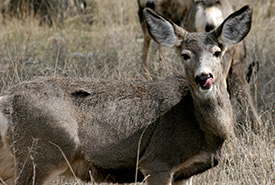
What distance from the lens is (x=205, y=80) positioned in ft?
14.7

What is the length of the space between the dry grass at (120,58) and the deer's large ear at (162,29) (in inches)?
56.6

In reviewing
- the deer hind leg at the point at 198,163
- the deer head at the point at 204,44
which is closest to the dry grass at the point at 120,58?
the deer hind leg at the point at 198,163

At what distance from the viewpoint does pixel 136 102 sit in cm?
496

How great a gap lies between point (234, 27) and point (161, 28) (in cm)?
68

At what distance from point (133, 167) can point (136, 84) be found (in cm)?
80

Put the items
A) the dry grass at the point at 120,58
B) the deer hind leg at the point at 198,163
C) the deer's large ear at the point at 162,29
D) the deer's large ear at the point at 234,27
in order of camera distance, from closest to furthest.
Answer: the deer hind leg at the point at 198,163
the deer's large ear at the point at 234,27
the deer's large ear at the point at 162,29
the dry grass at the point at 120,58

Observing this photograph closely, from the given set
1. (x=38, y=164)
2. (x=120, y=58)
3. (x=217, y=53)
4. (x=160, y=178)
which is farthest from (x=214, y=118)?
(x=120, y=58)

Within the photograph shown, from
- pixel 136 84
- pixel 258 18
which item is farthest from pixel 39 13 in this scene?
pixel 136 84

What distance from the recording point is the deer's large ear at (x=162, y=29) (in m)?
5.03

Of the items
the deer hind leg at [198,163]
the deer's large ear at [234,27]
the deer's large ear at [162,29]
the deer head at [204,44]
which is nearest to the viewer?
the deer head at [204,44]

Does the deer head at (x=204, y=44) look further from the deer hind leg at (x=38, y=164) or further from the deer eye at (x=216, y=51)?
Result: the deer hind leg at (x=38, y=164)

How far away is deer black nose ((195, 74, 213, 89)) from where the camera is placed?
4.46 m

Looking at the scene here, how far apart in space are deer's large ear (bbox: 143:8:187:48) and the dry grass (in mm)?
1437

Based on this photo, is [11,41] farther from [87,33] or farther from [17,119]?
[17,119]
